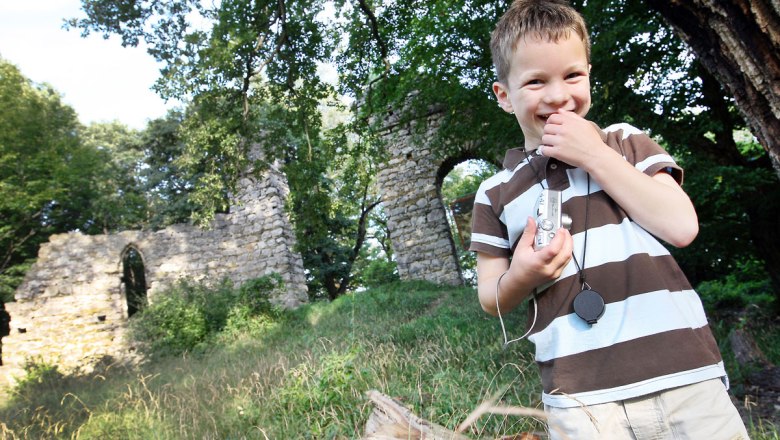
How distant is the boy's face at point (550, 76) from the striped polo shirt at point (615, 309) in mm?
139

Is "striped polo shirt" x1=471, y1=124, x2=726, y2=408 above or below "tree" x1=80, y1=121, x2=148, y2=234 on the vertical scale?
below

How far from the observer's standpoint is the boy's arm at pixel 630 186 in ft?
3.58

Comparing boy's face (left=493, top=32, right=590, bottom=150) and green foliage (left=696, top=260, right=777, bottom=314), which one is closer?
boy's face (left=493, top=32, right=590, bottom=150)

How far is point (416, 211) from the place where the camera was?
12453 mm

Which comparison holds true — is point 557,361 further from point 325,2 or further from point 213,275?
point 213,275

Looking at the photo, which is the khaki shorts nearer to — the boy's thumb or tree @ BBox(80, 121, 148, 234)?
the boy's thumb

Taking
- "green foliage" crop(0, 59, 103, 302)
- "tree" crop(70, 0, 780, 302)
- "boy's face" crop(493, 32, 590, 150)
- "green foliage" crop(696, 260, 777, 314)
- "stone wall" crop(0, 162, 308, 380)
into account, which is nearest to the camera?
"boy's face" crop(493, 32, 590, 150)

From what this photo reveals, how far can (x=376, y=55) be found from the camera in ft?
26.3

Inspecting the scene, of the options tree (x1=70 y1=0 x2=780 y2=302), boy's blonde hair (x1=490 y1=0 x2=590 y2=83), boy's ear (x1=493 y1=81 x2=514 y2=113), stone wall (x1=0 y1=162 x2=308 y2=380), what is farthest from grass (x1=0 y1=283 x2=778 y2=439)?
stone wall (x1=0 y1=162 x2=308 y2=380)

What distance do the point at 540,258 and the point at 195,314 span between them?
10355 millimetres

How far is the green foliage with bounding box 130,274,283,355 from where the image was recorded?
9.91m

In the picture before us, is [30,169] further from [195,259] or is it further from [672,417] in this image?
[672,417]

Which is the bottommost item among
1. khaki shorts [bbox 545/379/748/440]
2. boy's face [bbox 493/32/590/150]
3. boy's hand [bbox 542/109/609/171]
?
khaki shorts [bbox 545/379/748/440]

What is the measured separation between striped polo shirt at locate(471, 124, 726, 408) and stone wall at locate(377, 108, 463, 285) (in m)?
10.7
